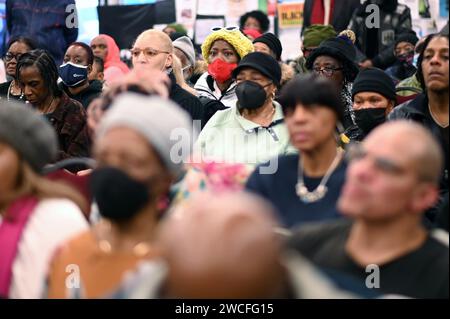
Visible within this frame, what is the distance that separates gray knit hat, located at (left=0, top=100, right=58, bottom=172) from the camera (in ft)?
15.4

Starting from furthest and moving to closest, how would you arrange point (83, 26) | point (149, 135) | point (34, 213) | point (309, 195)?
point (83, 26)
point (309, 195)
point (34, 213)
point (149, 135)

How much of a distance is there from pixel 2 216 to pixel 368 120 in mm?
3629

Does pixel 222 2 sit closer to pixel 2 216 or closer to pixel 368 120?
pixel 368 120

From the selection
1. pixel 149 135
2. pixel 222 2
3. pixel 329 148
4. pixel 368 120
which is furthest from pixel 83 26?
pixel 149 135

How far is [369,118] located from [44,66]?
107 inches

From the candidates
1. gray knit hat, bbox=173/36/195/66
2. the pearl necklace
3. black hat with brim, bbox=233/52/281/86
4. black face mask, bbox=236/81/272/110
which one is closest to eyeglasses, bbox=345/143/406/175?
the pearl necklace

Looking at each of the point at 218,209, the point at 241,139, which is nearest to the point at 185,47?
the point at 241,139

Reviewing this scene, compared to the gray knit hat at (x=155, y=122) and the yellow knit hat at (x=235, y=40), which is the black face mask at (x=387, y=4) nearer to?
the yellow knit hat at (x=235, y=40)

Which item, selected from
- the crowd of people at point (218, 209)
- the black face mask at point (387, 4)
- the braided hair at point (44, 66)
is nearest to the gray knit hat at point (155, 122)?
the crowd of people at point (218, 209)

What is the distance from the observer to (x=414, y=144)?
4.09 metres

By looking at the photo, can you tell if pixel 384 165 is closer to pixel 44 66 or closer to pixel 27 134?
pixel 27 134

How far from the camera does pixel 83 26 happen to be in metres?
13.6

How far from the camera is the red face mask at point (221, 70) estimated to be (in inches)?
381

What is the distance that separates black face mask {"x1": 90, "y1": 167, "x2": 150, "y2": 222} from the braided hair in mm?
4735
